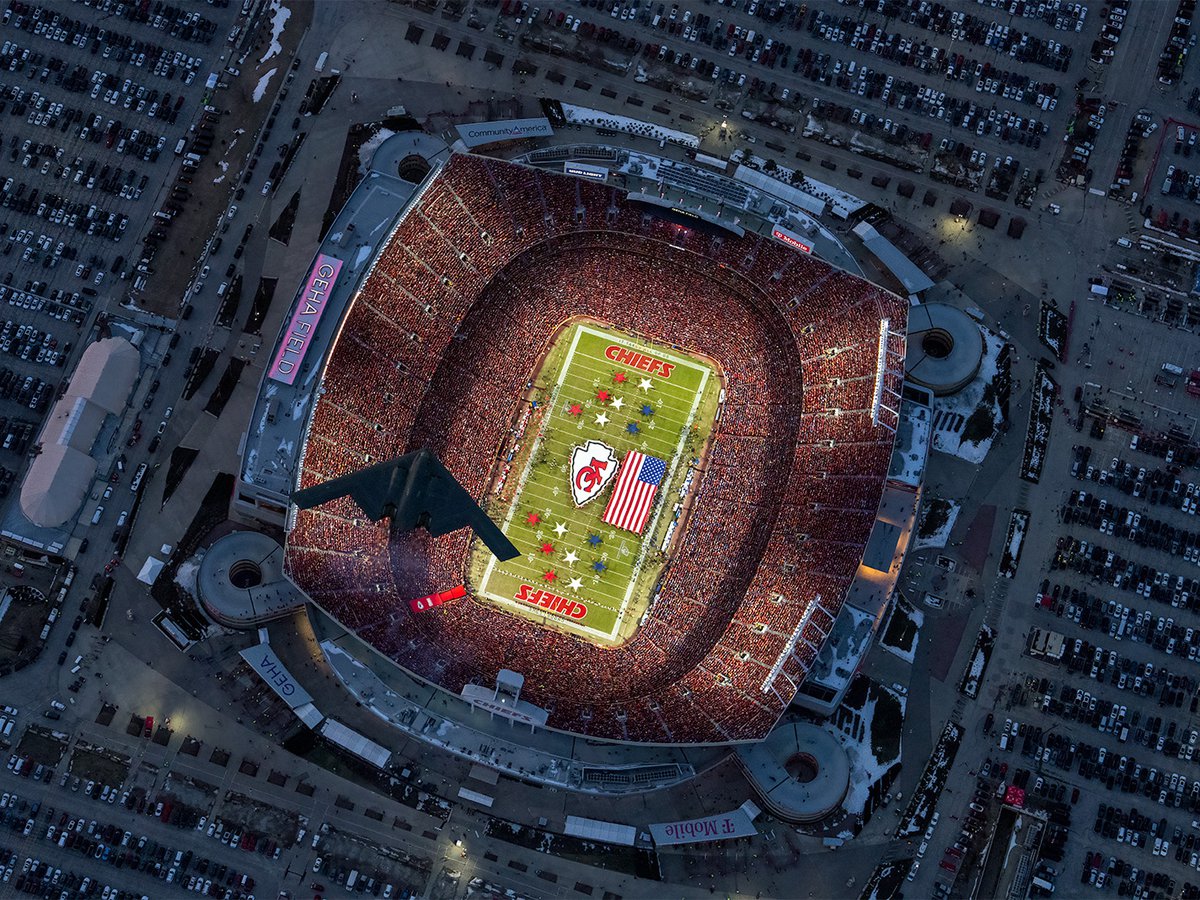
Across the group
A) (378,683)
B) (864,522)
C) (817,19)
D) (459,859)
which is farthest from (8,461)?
(817,19)

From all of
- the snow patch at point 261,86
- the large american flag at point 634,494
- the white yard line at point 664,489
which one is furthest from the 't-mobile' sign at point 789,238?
the snow patch at point 261,86

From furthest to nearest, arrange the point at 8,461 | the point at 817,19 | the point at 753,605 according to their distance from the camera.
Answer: the point at 817,19 < the point at 8,461 < the point at 753,605

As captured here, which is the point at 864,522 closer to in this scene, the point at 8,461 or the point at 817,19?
the point at 817,19

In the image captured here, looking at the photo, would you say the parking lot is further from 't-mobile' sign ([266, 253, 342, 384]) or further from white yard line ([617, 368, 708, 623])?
white yard line ([617, 368, 708, 623])

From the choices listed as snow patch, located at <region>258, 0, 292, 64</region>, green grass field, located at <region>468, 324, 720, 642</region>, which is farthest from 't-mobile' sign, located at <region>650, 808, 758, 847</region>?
snow patch, located at <region>258, 0, 292, 64</region>

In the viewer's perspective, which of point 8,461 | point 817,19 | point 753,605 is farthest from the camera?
point 817,19
